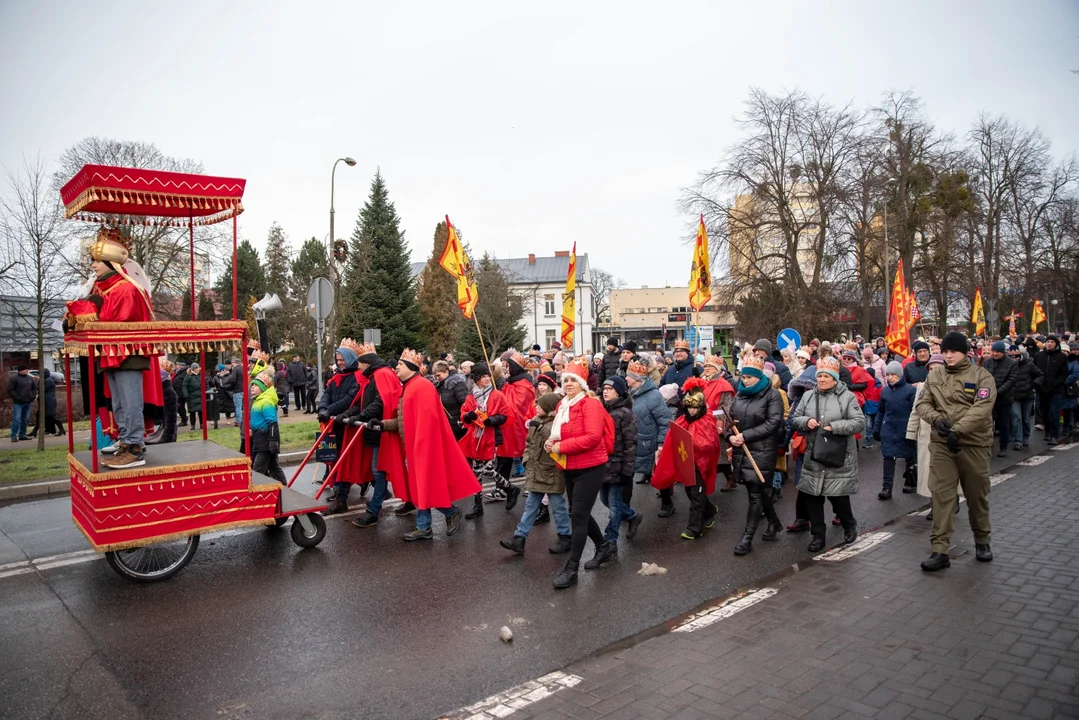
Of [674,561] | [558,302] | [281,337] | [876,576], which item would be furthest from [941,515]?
[558,302]

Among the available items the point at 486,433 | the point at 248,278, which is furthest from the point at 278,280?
the point at 486,433

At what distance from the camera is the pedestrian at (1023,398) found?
39.3ft

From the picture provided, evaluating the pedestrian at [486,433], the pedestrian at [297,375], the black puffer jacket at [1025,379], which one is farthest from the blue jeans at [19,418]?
the black puffer jacket at [1025,379]

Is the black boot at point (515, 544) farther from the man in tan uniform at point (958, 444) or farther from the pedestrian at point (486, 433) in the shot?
the man in tan uniform at point (958, 444)

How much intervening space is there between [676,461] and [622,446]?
83 cm

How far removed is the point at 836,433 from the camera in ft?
22.3

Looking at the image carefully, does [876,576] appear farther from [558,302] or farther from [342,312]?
[558,302]

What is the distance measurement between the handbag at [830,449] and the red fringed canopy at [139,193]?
5947 mm

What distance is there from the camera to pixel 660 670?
4.43 metres

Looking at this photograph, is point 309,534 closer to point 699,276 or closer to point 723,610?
point 723,610

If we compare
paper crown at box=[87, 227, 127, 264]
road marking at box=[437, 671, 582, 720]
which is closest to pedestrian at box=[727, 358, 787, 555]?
road marking at box=[437, 671, 582, 720]

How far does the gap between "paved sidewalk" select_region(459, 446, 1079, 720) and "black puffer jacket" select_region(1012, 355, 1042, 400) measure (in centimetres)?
630

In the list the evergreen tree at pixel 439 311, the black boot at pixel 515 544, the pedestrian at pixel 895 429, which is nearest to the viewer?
the black boot at pixel 515 544

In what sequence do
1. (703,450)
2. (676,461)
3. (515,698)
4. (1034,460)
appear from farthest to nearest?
(1034,460) < (676,461) < (703,450) < (515,698)
